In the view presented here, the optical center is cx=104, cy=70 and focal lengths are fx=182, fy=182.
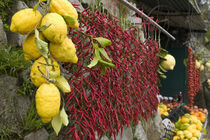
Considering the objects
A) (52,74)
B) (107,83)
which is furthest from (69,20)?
(107,83)

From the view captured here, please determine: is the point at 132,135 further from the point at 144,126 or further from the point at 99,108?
the point at 99,108

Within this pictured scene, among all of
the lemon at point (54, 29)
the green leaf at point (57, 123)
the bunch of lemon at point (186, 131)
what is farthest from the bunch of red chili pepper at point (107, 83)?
the bunch of lemon at point (186, 131)

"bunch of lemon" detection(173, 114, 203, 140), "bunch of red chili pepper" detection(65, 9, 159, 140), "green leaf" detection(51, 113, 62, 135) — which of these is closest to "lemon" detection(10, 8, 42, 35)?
"green leaf" detection(51, 113, 62, 135)

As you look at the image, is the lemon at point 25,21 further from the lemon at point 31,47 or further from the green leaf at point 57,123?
the green leaf at point 57,123

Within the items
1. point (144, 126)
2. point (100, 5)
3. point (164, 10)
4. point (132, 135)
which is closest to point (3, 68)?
point (100, 5)

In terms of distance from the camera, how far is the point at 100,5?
1516 mm

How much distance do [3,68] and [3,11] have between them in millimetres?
312

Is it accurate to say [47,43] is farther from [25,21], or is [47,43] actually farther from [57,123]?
[57,123]

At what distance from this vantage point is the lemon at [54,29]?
47 cm

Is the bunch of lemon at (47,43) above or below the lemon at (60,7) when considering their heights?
below

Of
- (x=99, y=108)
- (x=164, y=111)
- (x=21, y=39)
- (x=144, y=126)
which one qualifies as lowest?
(x=164, y=111)

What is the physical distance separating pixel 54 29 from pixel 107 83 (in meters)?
0.74

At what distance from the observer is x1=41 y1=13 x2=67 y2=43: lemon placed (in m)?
0.47

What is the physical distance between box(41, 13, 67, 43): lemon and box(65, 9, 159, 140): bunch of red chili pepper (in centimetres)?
44
